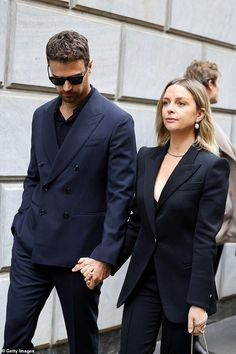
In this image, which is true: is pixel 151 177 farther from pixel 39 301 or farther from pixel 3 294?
pixel 3 294

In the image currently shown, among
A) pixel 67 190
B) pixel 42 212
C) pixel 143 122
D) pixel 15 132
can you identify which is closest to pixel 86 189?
pixel 67 190

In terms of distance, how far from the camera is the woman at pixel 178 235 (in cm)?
348

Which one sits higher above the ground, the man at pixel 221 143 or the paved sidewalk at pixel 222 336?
the man at pixel 221 143

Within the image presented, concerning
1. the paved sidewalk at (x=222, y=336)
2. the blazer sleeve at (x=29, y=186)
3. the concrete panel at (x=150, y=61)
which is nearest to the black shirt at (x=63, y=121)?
the blazer sleeve at (x=29, y=186)

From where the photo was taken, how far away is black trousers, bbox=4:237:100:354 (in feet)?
12.2

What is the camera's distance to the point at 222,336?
6.51 meters

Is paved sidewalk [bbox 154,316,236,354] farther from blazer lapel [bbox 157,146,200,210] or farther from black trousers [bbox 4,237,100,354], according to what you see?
blazer lapel [bbox 157,146,200,210]

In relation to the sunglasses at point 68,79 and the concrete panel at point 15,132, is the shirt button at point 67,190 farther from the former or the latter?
the concrete panel at point 15,132

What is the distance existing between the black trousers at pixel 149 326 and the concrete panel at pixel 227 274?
11.6ft

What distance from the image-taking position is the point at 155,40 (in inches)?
238

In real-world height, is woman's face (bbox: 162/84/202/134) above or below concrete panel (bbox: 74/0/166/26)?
below

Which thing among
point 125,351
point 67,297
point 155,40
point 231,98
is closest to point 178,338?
point 125,351

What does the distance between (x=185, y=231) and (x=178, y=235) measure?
0.04 m

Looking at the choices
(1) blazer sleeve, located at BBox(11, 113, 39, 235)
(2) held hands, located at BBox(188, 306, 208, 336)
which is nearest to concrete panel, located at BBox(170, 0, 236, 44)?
(1) blazer sleeve, located at BBox(11, 113, 39, 235)
